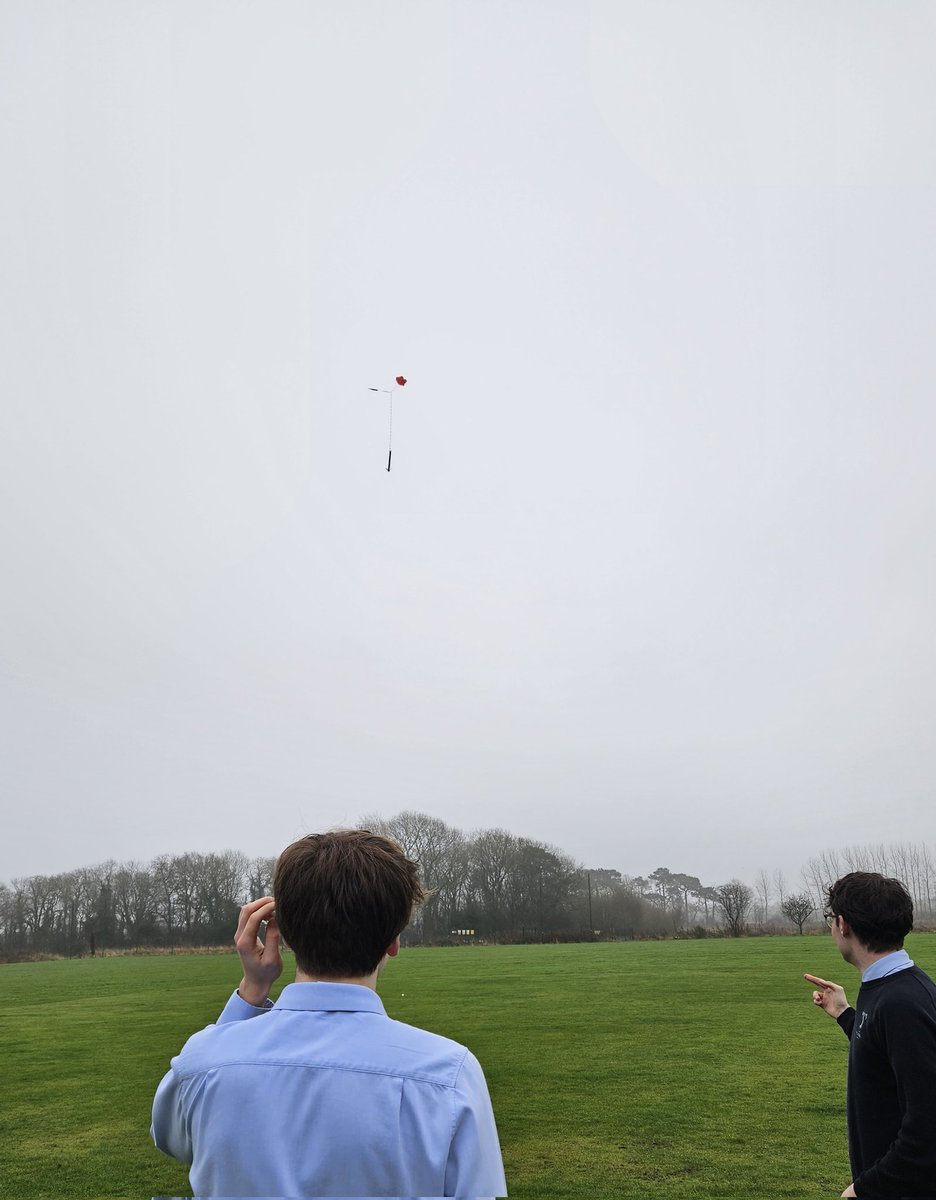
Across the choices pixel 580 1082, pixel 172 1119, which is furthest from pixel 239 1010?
pixel 580 1082

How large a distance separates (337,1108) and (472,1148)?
26 centimetres

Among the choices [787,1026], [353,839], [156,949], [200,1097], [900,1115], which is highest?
[353,839]

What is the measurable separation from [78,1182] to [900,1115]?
8864 millimetres

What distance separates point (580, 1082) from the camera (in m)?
12.9

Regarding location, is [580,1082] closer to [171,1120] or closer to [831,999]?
[831,999]

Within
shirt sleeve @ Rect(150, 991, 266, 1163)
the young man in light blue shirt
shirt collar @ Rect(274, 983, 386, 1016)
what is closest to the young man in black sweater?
the young man in light blue shirt

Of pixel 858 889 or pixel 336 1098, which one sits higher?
pixel 858 889

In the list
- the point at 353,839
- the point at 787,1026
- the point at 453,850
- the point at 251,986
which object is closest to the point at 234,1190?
the point at 251,986

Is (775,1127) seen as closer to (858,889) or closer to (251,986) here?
(858,889)

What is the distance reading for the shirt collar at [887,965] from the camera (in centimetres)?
361

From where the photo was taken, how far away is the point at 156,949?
73562mm

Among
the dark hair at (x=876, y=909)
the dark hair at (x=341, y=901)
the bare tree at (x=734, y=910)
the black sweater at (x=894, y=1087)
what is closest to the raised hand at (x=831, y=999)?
the black sweater at (x=894, y=1087)

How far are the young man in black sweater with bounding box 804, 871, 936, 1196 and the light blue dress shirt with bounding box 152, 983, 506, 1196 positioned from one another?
2342 millimetres

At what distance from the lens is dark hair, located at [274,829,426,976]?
188 centimetres
